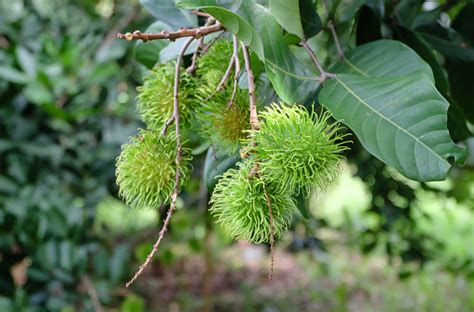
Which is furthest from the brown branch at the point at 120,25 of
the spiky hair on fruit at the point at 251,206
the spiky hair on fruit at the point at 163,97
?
the spiky hair on fruit at the point at 251,206

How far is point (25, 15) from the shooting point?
2471 mm

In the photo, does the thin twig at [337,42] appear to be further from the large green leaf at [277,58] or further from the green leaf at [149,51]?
the green leaf at [149,51]

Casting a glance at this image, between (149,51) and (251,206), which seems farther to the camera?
(149,51)

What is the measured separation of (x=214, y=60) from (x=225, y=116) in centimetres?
11

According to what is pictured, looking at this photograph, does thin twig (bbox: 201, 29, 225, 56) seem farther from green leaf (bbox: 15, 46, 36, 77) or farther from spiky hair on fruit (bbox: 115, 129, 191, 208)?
green leaf (bbox: 15, 46, 36, 77)

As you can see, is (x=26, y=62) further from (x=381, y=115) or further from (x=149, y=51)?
(x=381, y=115)

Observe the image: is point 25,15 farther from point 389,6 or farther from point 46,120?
point 389,6

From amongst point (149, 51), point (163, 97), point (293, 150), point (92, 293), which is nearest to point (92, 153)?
point (92, 293)

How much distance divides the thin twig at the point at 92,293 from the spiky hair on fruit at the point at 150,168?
1.04 m

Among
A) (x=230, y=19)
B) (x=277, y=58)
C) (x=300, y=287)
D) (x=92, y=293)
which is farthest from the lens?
(x=300, y=287)

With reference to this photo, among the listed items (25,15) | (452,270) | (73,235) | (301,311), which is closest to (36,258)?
(73,235)

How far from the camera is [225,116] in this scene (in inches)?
34.8

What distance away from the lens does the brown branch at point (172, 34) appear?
74cm

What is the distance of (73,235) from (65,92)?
0.50 m
